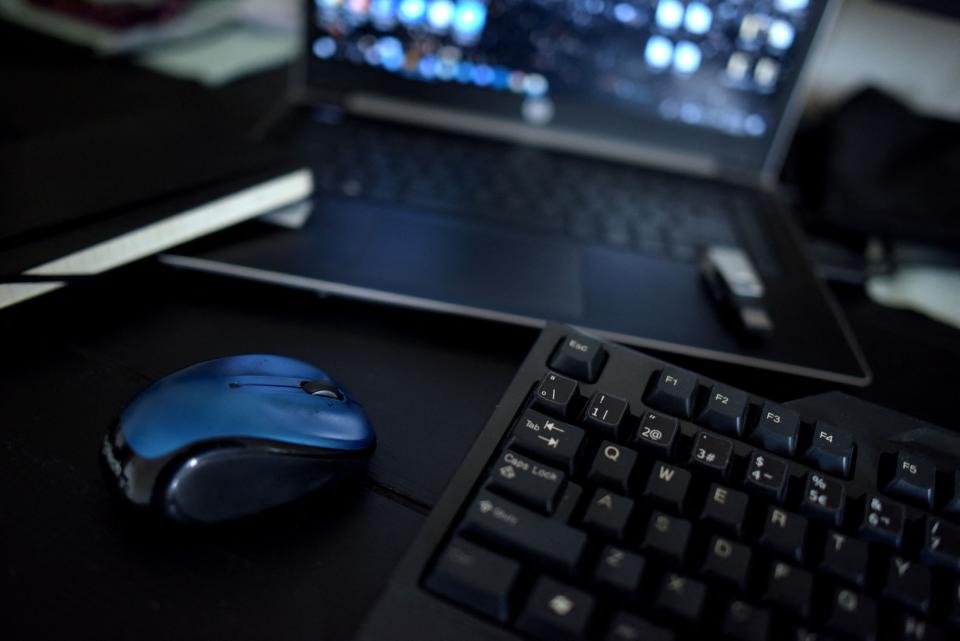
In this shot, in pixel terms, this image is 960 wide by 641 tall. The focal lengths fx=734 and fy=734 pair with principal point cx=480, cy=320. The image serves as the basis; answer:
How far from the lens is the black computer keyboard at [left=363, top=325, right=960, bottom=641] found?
29cm

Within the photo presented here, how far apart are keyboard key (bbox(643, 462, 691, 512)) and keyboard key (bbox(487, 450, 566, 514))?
40mm

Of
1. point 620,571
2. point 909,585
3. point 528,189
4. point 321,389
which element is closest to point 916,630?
point 909,585

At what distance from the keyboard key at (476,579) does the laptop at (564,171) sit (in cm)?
20

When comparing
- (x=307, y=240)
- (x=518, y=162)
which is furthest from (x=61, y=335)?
(x=518, y=162)

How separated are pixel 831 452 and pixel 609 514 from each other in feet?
0.40

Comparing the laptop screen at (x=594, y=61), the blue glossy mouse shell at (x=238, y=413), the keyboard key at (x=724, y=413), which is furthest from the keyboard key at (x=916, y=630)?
the laptop screen at (x=594, y=61)

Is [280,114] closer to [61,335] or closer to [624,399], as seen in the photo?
[61,335]

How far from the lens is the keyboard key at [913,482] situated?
1.13 ft

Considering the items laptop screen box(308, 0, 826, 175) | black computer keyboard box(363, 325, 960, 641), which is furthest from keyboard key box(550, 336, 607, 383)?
laptop screen box(308, 0, 826, 175)

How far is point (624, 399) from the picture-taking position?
1.21 feet

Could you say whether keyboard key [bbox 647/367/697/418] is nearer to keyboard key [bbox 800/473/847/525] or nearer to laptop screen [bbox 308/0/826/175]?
keyboard key [bbox 800/473/847/525]

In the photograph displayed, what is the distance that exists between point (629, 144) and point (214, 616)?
54cm

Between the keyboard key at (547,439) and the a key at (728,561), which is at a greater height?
the keyboard key at (547,439)

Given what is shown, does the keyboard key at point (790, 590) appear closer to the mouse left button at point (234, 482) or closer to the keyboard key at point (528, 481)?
the keyboard key at point (528, 481)
